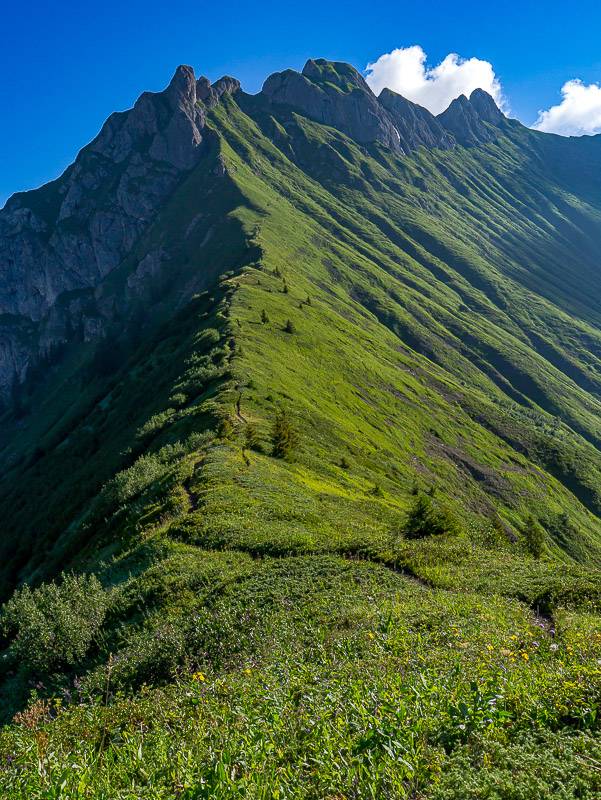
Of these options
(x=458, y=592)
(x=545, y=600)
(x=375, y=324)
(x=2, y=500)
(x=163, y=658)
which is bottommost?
(x=2, y=500)

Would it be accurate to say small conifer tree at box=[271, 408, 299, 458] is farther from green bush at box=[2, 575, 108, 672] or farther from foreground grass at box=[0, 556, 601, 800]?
foreground grass at box=[0, 556, 601, 800]

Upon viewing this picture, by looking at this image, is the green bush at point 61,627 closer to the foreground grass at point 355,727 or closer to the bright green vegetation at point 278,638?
the bright green vegetation at point 278,638

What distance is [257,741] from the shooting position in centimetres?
798

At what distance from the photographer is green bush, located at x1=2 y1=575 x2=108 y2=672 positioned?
66.3ft

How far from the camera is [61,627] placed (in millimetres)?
20797

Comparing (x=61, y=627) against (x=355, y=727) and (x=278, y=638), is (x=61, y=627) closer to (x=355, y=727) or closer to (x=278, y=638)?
(x=278, y=638)

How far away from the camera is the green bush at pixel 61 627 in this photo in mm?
20203

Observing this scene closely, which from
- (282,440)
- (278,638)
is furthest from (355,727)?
(282,440)

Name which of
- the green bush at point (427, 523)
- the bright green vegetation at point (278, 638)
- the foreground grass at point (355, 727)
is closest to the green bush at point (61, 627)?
the bright green vegetation at point (278, 638)

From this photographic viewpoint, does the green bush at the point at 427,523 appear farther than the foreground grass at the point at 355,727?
Yes

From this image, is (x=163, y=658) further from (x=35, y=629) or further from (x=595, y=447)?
(x=595, y=447)

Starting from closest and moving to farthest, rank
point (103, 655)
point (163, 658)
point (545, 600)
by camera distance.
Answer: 1. point (163, 658)
2. point (545, 600)
3. point (103, 655)

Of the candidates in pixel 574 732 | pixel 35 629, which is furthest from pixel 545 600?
pixel 35 629

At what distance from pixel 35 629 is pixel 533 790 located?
2120cm
